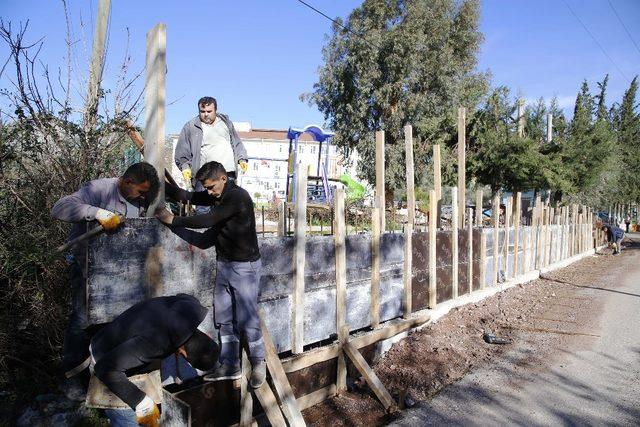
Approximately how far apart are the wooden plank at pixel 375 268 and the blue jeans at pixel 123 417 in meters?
3.50

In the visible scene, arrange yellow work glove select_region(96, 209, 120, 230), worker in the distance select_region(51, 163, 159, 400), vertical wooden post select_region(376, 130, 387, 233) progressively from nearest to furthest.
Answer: yellow work glove select_region(96, 209, 120, 230) → worker in the distance select_region(51, 163, 159, 400) → vertical wooden post select_region(376, 130, 387, 233)

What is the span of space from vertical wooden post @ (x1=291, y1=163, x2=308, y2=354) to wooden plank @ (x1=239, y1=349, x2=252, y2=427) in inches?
35.1

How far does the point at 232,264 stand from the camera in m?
3.70

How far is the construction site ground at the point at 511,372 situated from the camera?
15.1 feet

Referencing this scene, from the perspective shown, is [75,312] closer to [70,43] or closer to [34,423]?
[34,423]

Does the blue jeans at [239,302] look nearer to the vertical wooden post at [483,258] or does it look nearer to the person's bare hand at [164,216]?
the person's bare hand at [164,216]

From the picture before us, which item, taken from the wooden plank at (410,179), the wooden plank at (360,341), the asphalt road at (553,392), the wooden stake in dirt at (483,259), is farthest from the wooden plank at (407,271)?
the wooden stake in dirt at (483,259)

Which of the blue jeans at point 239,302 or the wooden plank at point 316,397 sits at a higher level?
the blue jeans at point 239,302

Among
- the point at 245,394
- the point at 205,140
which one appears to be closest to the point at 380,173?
the point at 205,140

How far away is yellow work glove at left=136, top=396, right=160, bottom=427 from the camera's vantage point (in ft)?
8.45

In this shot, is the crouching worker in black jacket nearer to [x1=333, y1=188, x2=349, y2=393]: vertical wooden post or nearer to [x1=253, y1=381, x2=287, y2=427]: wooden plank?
[x1=253, y1=381, x2=287, y2=427]: wooden plank

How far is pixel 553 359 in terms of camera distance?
6.12 meters

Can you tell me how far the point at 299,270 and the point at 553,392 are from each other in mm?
3069

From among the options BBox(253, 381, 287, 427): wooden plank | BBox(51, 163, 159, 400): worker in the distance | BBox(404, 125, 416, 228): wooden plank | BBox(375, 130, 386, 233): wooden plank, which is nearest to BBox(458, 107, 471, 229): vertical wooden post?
BBox(404, 125, 416, 228): wooden plank
